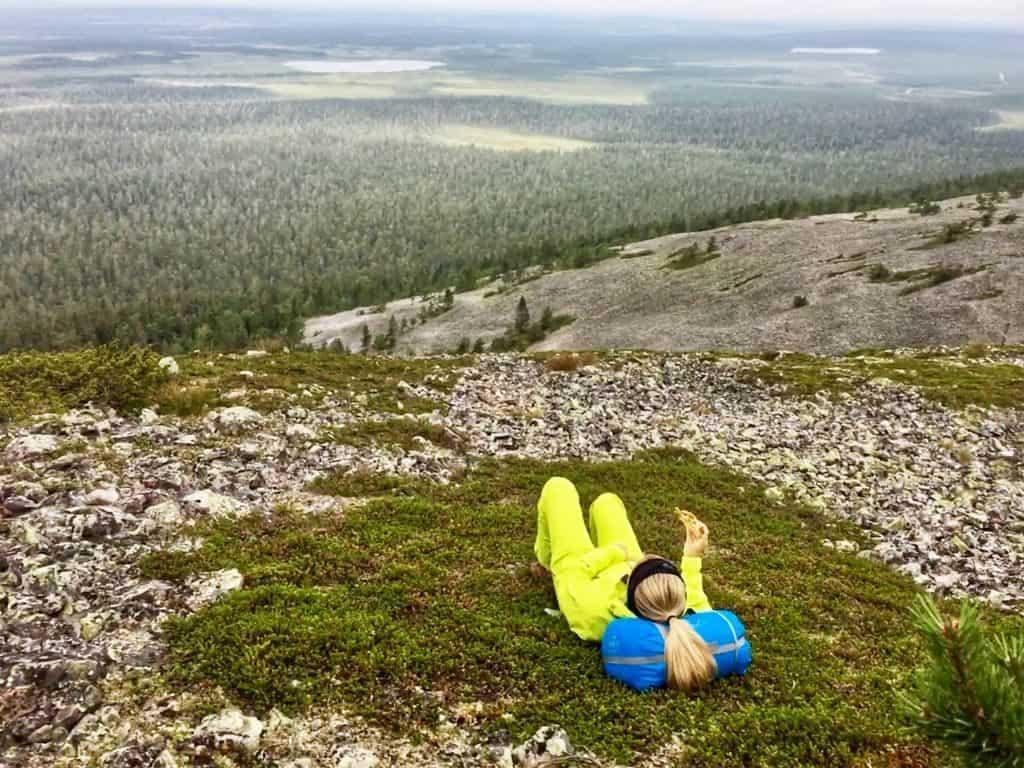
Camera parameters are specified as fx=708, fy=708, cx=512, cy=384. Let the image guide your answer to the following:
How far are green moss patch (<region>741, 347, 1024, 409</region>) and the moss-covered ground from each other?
13.6 meters

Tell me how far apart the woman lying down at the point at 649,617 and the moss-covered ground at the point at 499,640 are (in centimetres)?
27

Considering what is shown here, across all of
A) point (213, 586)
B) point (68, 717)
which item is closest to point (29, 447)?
point (213, 586)

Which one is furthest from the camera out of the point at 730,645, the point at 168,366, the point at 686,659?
the point at 168,366

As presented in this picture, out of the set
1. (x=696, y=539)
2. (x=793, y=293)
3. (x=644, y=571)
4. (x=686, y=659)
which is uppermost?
(x=644, y=571)

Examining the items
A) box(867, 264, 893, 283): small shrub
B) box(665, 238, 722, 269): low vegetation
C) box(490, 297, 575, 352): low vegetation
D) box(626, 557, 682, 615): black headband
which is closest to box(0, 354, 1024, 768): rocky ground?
box(626, 557, 682, 615): black headband

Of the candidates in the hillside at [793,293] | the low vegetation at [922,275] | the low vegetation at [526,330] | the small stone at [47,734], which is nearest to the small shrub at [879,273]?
the low vegetation at [922,275]

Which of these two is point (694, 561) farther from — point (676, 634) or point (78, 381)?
point (78, 381)

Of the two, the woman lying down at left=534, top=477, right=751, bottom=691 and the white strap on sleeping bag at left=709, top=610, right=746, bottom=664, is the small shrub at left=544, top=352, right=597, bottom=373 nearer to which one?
the woman lying down at left=534, top=477, right=751, bottom=691

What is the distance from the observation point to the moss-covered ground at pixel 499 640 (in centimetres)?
788

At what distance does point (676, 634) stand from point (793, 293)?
6071 centimetres

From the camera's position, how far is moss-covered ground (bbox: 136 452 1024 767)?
7883 millimetres

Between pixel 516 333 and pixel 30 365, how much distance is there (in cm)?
5720

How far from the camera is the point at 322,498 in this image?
13977mm

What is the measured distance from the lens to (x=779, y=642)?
1003 cm
